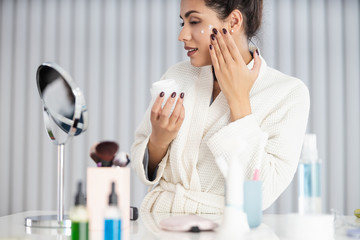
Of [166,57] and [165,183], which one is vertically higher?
[166,57]

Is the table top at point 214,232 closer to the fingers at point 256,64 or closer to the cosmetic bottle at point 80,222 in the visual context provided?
the cosmetic bottle at point 80,222

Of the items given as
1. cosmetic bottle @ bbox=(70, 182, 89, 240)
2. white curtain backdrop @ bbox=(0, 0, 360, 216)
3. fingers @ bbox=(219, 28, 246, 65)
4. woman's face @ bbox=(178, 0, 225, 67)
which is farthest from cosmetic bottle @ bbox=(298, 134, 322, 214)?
white curtain backdrop @ bbox=(0, 0, 360, 216)

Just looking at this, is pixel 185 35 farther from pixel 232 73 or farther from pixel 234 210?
pixel 234 210

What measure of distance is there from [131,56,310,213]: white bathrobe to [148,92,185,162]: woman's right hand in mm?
45

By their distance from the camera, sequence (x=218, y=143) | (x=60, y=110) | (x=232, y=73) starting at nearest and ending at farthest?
(x=60, y=110) < (x=218, y=143) < (x=232, y=73)

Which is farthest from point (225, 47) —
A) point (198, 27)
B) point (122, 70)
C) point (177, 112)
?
point (122, 70)

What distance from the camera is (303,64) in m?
3.13

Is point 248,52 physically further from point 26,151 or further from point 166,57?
point 26,151

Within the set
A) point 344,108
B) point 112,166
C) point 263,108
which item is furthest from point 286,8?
point 112,166

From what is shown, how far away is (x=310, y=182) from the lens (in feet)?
2.99

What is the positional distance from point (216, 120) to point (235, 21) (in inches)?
12.8

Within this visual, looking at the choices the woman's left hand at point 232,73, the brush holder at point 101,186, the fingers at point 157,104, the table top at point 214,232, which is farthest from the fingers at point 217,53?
the brush holder at point 101,186

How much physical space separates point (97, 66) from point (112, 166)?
2335 millimetres

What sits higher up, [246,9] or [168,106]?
[246,9]
